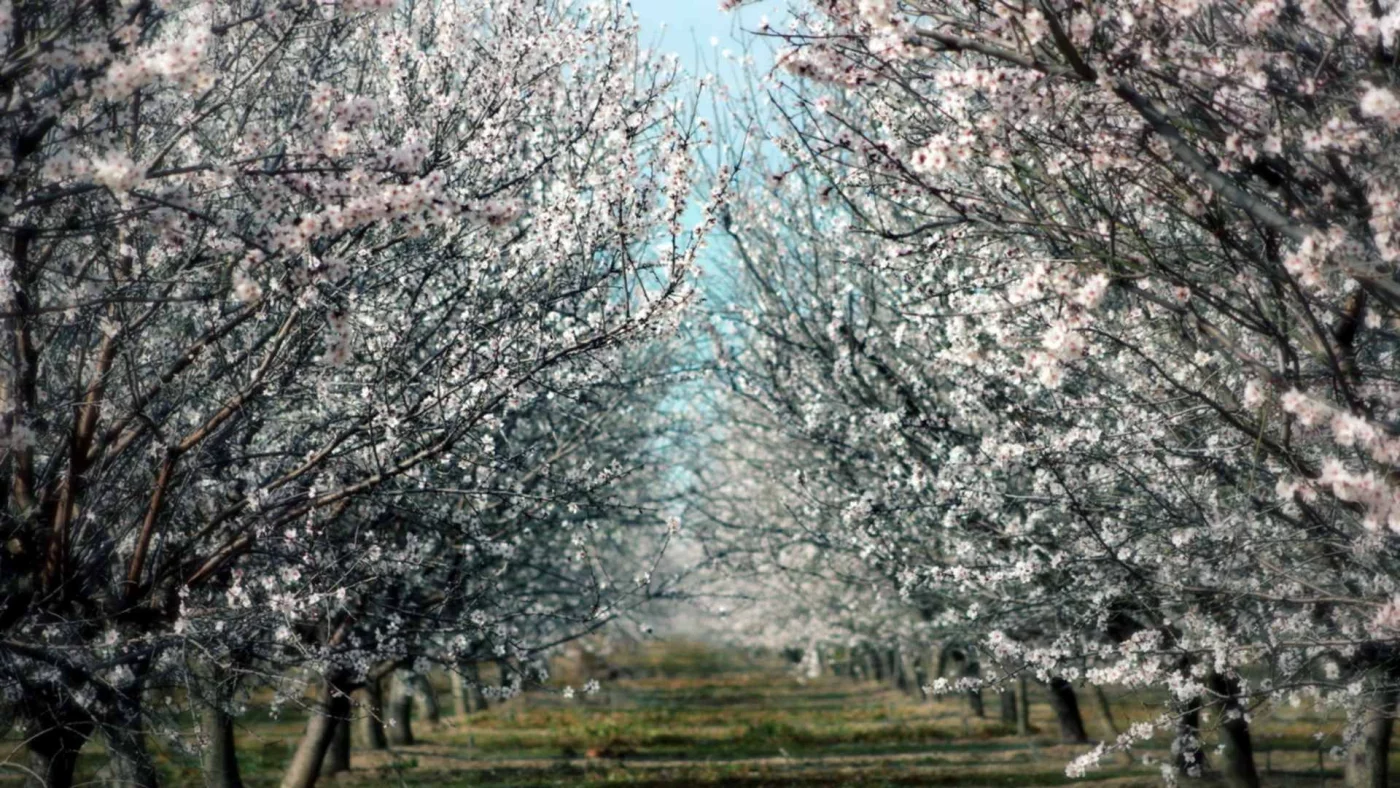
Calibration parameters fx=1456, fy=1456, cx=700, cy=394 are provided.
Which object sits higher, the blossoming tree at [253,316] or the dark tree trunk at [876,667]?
the blossoming tree at [253,316]

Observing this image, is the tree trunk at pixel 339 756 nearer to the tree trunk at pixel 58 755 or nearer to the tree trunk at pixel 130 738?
the tree trunk at pixel 130 738

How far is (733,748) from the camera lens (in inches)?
969

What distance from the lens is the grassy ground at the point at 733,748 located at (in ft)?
60.9

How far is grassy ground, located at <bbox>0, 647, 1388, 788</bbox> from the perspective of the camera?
1856 centimetres

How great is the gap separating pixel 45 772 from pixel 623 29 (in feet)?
20.4

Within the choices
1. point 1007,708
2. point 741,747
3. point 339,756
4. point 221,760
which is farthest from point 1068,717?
point 221,760

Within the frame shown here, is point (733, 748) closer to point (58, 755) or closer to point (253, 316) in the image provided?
point (58, 755)

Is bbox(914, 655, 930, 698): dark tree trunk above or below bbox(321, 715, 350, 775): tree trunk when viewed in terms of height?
below

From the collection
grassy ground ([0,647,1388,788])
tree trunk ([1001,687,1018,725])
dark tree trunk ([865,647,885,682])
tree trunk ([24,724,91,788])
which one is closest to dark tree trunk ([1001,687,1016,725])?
tree trunk ([1001,687,1018,725])

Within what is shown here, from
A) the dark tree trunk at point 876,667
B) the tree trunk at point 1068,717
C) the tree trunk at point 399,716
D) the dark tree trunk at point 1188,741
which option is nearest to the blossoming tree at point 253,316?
the dark tree trunk at point 1188,741

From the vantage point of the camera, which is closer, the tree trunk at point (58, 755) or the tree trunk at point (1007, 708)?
the tree trunk at point (58, 755)

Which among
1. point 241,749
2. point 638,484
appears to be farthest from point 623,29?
point 241,749

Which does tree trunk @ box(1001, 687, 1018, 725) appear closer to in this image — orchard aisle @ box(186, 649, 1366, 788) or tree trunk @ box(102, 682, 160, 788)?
orchard aisle @ box(186, 649, 1366, 788)

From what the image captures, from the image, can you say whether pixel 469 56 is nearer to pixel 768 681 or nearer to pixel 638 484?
pixel 638 484
